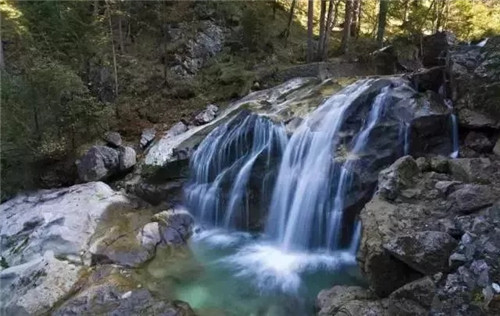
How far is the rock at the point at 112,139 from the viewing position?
14336 millimetres

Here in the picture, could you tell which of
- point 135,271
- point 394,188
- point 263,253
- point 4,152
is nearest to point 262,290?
point 263,253

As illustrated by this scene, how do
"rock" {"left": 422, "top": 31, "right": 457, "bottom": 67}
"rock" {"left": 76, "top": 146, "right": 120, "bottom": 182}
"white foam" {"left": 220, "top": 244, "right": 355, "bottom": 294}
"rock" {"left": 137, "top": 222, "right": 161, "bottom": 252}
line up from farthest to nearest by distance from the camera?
"rock" {"left": 422, "top": 31, "right": 457, "bottom": 67} < "rock" {"left": 76, "top": 146, "right": 120, "bottom": 182} < "rock" {"left": 137, "top": 222, "right": 161, "bottom": 252} < "white foam" {"left": 220, "top": 244, "right": 355, "bottom": 294}

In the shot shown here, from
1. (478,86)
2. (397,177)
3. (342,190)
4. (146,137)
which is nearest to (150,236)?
(342,190)

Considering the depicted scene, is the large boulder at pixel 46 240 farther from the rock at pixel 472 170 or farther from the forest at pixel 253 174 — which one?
the rock at pixel 472 170

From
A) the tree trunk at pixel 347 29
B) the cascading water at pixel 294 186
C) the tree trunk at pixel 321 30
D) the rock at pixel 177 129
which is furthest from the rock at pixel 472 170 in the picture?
the tree trunk at pixel 347 29

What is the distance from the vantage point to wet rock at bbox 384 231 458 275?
6617mm

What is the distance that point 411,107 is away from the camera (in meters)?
11.2

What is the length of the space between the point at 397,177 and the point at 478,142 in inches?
124

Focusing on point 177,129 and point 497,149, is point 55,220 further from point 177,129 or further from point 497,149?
point 497,149

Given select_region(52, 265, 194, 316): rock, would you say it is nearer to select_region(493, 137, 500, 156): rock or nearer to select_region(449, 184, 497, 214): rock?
select_region(449, 184, 497, 214): rock

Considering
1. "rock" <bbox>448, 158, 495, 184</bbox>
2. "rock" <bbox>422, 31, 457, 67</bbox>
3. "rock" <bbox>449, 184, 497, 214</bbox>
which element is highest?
"rock" <bbox>422, 31, 457, 67</bbox>

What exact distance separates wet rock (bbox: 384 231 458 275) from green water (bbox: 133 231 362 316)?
2300mm

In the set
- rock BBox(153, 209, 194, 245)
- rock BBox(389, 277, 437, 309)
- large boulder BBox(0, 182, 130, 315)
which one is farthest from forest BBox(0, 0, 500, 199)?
rock BBox(389, 277, 437, 309)

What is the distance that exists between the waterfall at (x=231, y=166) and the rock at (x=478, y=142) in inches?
187
